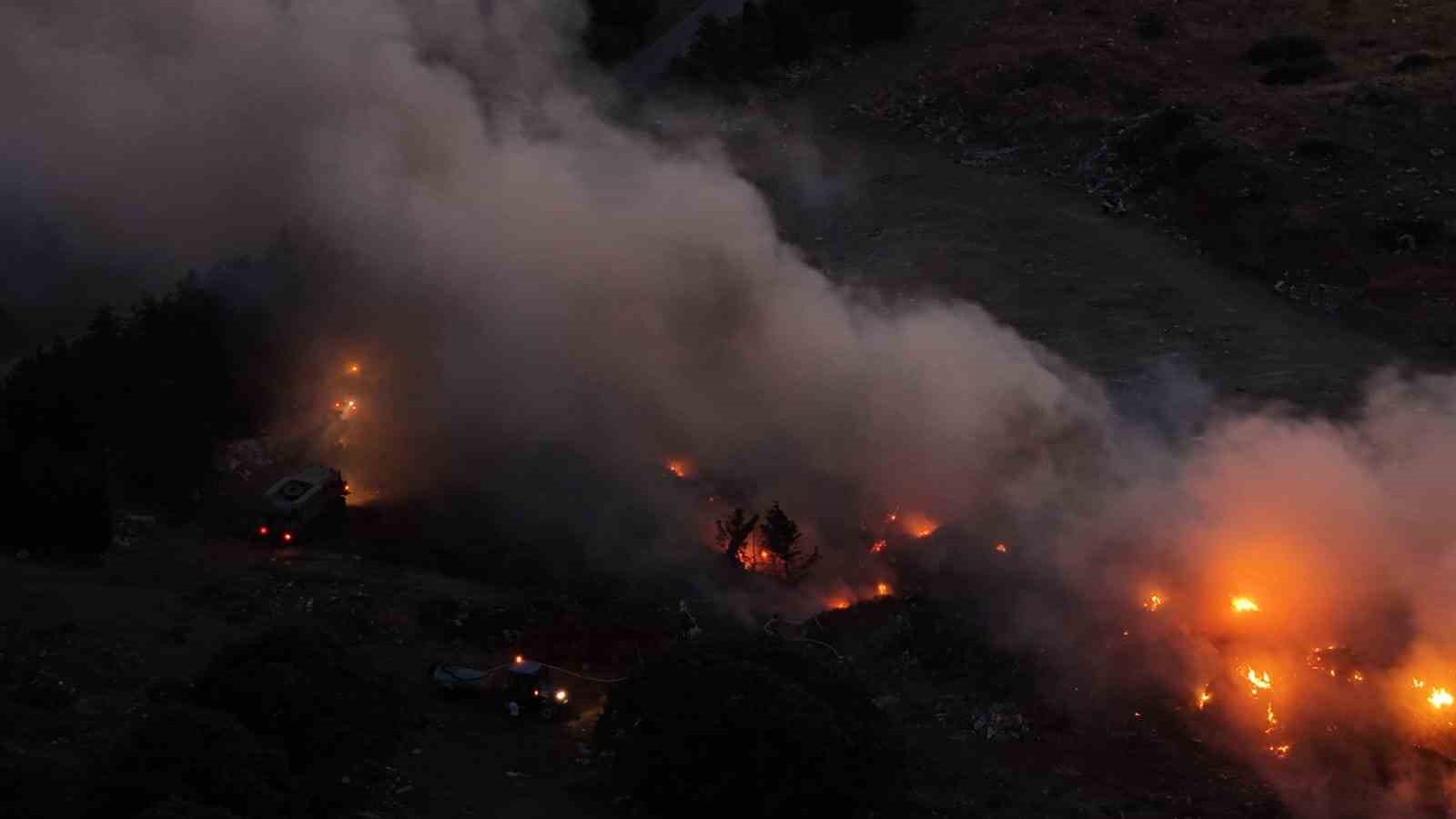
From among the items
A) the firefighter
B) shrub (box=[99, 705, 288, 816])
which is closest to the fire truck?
the firefighter

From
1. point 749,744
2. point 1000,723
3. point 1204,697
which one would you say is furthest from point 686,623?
point 1204,697

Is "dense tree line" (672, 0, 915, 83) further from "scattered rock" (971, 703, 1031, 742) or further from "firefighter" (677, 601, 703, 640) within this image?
"scattered rock" (971, 703, 1031, 742)

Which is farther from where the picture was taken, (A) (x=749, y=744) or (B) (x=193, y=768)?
(A) (x=749, y=744)

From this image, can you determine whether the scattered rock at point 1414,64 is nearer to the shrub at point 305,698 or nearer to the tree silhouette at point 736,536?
the tree silhouette at point 736,536

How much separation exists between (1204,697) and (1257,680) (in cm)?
66

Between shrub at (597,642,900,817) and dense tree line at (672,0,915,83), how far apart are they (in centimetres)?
3357

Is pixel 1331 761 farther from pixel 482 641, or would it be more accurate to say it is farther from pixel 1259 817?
pixel 482 641

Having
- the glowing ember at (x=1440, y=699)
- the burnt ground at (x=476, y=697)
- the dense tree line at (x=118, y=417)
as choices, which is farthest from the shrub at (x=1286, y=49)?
the dense tree line at (x=118, y=417)

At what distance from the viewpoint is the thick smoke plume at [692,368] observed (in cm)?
1669

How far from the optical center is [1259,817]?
44.2ft

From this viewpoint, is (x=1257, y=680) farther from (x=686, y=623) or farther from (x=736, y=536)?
(x=736, y=536)

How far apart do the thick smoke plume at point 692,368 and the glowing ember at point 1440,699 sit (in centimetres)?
Result: 19

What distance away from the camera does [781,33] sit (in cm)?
4703

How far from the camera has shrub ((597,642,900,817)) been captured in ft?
44.3
